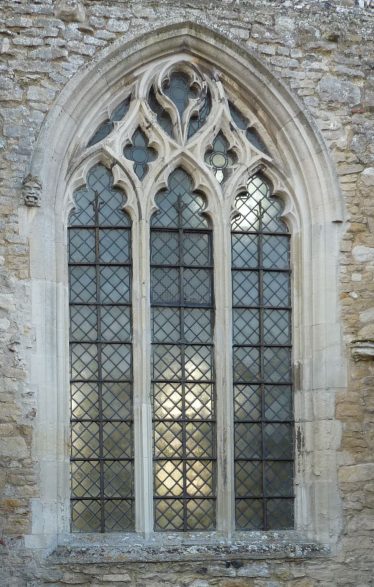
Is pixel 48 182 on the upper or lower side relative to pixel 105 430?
upper

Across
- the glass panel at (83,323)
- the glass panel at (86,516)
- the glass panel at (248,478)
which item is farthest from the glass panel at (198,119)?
the glass panel at (86,516)

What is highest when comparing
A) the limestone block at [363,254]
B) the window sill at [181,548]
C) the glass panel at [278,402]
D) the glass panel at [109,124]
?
the glass panel at [109,124]

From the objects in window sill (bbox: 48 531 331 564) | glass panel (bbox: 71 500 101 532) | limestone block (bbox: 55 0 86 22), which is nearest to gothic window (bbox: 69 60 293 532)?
glass panel (bbox: 71 500 101 532)

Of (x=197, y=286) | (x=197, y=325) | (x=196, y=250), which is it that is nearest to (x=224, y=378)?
(x=197, y=325)

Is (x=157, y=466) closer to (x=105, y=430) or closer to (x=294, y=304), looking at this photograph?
(x=105, y=430)

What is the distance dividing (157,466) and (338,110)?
3.50 m

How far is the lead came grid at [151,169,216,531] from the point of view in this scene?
10.9 meters

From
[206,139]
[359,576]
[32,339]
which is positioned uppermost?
[206,139]

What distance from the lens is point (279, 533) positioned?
10.9 m

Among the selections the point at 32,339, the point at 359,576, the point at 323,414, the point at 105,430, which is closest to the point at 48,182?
the point at 32,339

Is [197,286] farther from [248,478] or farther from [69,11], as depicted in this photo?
[69,11]

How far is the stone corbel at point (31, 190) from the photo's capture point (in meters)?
10.6

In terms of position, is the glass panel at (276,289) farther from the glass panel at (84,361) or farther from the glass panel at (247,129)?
the glass panel at (84,361)

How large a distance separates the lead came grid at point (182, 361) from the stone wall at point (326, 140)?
2.05 ft
